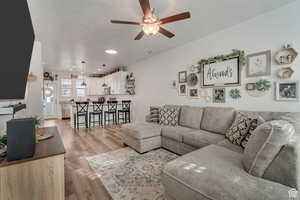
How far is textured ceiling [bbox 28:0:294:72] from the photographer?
2008 millimetres

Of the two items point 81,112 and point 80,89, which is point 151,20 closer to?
point 81,112

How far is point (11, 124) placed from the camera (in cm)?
111

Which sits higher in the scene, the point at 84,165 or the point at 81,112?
the point at 81,112

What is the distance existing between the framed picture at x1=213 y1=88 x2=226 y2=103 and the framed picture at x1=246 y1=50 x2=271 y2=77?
1.82 ft

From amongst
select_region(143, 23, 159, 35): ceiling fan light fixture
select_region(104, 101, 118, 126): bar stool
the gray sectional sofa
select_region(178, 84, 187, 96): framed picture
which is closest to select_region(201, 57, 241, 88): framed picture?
select_region(178, 84, 187, 96): framed picture

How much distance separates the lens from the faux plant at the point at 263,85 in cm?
231

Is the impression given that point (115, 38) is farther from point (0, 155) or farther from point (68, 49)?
point (0, 155)

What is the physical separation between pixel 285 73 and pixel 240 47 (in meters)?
0.87

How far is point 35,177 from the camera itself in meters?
1.19

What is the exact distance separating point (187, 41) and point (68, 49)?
131 inches

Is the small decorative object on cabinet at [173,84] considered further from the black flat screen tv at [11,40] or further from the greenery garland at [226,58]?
the black flat screen tv at [11,40]

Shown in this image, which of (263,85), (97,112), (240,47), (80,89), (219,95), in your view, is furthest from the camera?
(80,89)

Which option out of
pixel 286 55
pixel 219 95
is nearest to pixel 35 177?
pixel 219 95

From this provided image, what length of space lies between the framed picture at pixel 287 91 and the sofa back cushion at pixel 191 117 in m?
1.34
